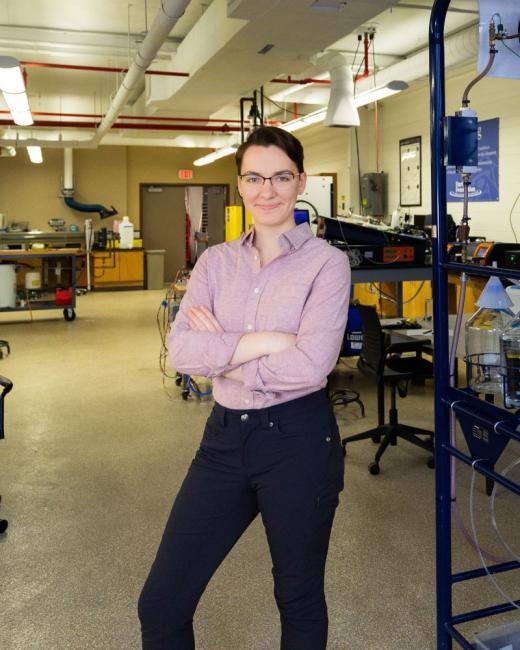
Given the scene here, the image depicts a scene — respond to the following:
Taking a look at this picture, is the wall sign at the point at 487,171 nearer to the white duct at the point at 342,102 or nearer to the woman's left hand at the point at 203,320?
the white duct at the point at 342,102

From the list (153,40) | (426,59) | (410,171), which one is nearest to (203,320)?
(153,40)

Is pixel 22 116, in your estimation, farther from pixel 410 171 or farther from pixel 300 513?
pixel 300 513

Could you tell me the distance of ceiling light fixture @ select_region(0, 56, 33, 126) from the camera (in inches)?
203

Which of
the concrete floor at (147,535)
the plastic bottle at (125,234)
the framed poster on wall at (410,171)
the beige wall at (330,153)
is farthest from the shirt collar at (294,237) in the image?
the plastic bottle at (125,234)

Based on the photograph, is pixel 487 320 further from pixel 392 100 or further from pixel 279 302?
pixel 392 100

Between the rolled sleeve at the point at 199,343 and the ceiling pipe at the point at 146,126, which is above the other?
the ceiling pipe at the point at 146,126

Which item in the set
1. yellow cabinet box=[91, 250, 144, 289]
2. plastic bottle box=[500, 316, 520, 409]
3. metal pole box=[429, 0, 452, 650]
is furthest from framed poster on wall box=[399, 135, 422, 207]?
plastic bottle box=[500, 316, 520, 409]

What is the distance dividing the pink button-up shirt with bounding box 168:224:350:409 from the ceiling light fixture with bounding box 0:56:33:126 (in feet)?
14.3

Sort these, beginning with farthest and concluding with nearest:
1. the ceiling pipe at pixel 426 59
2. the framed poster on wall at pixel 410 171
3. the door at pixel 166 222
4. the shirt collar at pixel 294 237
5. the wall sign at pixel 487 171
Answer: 1. the door at pixel 166 222
2. the framed poster on wall at pixel 410 171
3. the wall sign at pixel 487 171
4. the ceiling pipe at pixel 426 59
5. the shirt collar at pixel 294 237

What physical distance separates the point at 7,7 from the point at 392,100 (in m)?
5.35

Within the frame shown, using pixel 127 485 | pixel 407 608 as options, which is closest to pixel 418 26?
pixel 127 485

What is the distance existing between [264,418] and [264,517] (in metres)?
0.23

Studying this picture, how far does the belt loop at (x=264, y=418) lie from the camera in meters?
1.47

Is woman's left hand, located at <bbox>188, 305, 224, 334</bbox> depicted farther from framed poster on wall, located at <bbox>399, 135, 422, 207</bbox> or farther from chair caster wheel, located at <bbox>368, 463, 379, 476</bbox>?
framed poster on wall, located at <bbox>399, 135, 422, 207</bbox>
